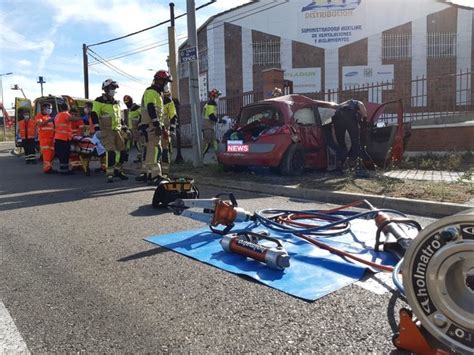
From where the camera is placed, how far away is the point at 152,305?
10.3ft

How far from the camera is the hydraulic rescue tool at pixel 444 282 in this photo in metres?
1.98

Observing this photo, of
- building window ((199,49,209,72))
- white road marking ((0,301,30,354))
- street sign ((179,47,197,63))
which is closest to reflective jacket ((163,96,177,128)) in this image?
street sign ((179,47,197,63))

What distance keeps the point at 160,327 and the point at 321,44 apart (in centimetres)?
2988

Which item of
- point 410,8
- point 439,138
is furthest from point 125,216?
point 410,8

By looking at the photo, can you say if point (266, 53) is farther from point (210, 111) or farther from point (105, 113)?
point (105, 113)

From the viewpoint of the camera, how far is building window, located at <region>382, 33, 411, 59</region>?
29.8m

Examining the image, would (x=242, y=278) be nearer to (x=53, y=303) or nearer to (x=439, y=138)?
(x=53, y=303)

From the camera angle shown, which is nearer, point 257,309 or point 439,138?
point 257,309

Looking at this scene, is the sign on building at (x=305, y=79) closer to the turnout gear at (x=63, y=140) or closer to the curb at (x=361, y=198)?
the turnout gear at (x=63, y=140)

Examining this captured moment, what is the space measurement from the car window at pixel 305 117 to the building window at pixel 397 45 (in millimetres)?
23520

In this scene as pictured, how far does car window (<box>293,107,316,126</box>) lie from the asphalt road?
448 centimetres

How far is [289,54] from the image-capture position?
30.4 m

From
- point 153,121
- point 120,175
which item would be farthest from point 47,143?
point 153,121

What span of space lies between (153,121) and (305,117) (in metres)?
3.02
